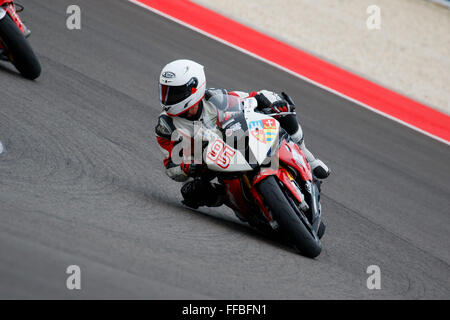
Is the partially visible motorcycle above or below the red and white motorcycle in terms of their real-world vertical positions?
below

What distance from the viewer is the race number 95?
4.89m

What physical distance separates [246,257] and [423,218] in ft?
10.8

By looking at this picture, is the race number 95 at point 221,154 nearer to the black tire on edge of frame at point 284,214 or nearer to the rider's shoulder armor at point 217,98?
the black tire on edge of frame at point 284,214

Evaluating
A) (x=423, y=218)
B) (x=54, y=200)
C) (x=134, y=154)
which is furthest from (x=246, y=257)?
(x=423, y=218)

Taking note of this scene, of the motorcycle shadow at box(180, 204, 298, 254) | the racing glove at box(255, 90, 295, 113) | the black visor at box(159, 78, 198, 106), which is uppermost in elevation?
the black visor at box(159, 78, 198, 106)

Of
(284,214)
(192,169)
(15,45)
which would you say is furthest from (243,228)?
(15,45)

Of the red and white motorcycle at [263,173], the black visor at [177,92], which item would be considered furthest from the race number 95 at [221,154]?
the black visor at [177,92]

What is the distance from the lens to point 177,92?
5.06 m

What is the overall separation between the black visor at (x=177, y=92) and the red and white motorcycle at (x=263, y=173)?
29 cm

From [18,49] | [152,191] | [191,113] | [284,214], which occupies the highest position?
[191,113]

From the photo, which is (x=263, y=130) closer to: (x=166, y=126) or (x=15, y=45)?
(x=166, y=126)

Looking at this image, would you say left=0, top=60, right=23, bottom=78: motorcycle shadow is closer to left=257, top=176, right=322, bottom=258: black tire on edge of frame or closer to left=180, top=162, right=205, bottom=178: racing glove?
left=180, top=162, right=205, bottom=178: racing glove

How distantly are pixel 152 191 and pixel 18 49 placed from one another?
277 centimetres

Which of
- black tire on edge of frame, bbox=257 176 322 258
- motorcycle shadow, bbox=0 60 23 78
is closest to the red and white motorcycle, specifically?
black tire on edge of frame, bbox=257 176 322 258
